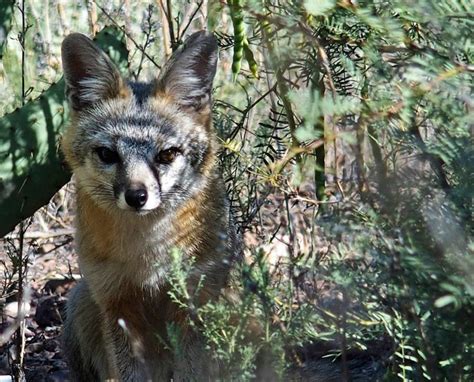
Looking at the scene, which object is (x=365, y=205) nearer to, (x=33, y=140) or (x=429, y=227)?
(x=429, y=227)

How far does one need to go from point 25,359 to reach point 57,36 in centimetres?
325

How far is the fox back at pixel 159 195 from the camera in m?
4.67

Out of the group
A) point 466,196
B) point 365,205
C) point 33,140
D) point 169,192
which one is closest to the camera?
point 466,196

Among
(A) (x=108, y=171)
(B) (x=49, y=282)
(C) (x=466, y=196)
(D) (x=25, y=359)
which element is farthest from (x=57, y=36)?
(C) (x=466, y=196)

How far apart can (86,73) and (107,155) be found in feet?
1.62

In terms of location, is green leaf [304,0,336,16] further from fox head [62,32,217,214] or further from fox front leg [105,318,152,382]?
fox front leg [105,318,152,382]

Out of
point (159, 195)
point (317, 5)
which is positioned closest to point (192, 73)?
point (159, 195)

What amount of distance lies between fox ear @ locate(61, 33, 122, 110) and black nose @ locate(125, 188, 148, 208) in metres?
0.85

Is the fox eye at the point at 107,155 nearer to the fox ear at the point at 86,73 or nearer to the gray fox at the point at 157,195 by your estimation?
the gray fox at the point at 157,195

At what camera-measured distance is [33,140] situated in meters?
5.06

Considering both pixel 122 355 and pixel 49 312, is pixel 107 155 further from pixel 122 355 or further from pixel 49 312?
pixel 49 312

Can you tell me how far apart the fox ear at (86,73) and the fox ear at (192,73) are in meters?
0.28

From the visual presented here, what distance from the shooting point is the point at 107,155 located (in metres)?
4.73

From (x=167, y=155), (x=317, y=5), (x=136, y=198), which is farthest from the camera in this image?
(x=167, y=155)
